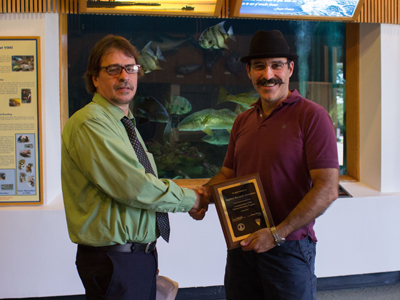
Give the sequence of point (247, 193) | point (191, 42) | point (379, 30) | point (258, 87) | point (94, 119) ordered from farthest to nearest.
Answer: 1. point (191, 42)
2. point (379, 30)
3. point (258, 87)
4. point (247, 193)
5. point (94, 119)

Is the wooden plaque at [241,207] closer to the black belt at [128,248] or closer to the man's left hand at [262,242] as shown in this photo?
the man's left hand at [262,242]

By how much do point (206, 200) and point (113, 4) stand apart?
69.7 inches

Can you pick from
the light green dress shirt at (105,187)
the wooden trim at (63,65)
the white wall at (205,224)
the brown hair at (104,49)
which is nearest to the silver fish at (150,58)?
the wooden trim at (63,65)

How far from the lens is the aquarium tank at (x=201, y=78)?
347 cm

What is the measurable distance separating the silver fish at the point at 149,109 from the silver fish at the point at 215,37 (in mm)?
741

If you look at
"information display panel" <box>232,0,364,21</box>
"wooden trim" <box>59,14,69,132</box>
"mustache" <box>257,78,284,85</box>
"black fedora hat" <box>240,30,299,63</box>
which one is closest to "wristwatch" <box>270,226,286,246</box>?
"mustache" <box>257,78,284,85</box>

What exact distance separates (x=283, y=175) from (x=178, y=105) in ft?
6.62

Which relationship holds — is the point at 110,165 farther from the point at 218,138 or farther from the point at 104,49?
the point at 218,138

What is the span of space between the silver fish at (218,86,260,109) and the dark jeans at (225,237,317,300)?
2090 mm

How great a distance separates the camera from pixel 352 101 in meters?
3.57

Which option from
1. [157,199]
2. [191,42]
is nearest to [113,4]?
[191,42]

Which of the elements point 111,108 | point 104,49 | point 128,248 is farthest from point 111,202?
point 104,49

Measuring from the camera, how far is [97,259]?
1554 millimetres

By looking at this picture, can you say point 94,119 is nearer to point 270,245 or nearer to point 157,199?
point 157,199
